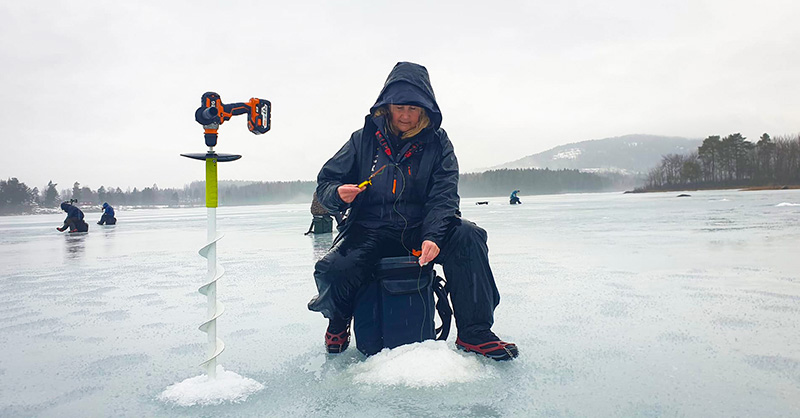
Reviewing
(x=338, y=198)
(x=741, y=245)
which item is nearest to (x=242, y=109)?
(x=338, y=198)

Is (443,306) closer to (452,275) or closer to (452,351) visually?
(452,275)

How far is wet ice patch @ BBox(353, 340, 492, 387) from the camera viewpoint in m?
1.92

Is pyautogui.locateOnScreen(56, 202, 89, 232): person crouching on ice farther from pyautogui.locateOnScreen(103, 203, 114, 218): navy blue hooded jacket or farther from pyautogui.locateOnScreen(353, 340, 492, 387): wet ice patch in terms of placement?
pyautogui.locateOnScreen(353, 340, 492, 387): wet ice patch

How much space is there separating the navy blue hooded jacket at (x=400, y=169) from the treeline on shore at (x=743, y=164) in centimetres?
8771

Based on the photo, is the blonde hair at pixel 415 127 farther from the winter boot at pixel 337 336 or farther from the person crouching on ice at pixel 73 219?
the person crouching on ice at pixel 73 219

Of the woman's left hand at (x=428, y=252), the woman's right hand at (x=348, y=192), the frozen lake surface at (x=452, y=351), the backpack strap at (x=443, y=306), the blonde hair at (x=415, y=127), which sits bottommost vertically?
the frozen lake surface at (x=452, y=351)

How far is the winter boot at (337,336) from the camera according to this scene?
7.77ft

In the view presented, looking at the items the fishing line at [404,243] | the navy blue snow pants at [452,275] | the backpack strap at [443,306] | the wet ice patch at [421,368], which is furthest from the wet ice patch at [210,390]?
the backpack strap at [443,306]

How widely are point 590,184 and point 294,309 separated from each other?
146189 mm

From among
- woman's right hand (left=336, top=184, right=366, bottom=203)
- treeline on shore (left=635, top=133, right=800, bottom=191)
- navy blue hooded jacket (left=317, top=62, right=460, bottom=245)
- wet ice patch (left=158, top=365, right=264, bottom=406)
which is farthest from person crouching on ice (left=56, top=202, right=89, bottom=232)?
treeline on shore (left=635, top=133, right=800, bottom=191)

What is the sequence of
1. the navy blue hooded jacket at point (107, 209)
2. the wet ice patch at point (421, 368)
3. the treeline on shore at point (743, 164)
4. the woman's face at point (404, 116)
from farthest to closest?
the treeline on shore at point (743, 164)
the navy blue hooded jacket at point (107, 209)
the woman's face at point (404, 116)
the wet ice patch at point (421, 368)

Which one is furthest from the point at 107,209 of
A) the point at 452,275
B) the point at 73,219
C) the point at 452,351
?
the point at 452,351

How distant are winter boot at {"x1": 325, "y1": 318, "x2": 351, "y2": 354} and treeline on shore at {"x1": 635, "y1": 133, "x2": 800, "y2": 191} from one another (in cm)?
8808

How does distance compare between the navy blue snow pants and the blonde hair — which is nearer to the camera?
the navy blue snow pants
